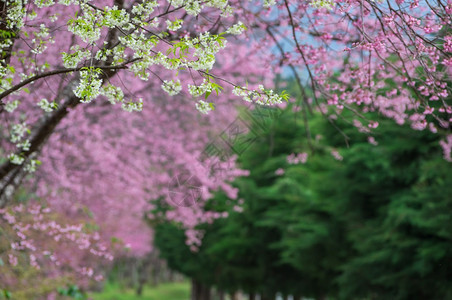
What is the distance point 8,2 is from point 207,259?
24.5 metres

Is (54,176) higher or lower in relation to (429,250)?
higher

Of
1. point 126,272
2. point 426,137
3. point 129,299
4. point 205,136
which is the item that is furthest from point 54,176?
point 126,272

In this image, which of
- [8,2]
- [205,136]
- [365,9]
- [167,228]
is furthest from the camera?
[167,228]

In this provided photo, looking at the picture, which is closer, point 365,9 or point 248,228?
point 365,9

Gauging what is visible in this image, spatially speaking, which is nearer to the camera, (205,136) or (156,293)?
(205,136)

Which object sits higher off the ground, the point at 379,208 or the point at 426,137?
the point at 426,137

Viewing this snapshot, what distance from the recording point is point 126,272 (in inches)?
2613

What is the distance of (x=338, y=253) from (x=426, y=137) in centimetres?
530

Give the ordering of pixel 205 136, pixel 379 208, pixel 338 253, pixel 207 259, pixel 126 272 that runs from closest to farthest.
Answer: pixel 205 136 < pixel 379 208 < pixel 338 253 < pixel 207 259 < pixel 126 272

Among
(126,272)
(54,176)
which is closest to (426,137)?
(54,176)

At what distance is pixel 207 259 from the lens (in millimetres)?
28234

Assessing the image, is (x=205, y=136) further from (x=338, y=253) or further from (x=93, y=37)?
(x=93, y=37)

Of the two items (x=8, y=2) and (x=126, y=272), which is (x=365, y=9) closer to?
(x=8, y=2)

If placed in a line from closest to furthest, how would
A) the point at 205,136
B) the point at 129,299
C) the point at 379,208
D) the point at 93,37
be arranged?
the point at 93,37, the point at 205,136, the point at 379,208, the point at 129,299
